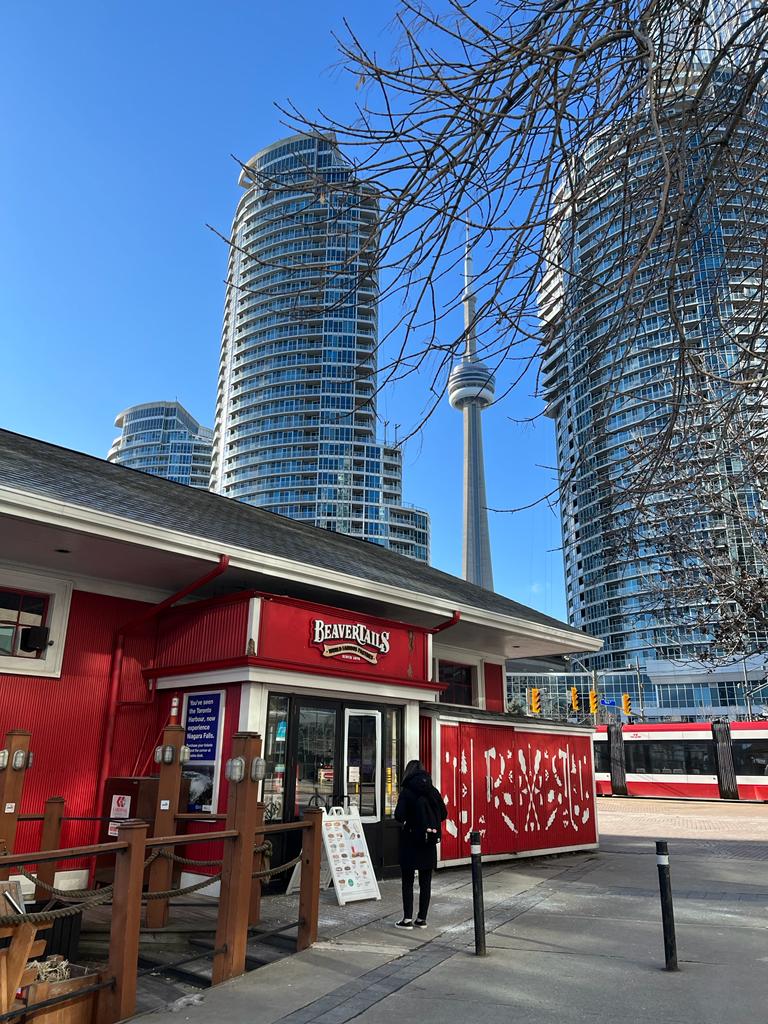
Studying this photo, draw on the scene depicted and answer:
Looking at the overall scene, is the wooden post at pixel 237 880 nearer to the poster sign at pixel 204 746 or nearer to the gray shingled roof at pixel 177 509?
the poster sign at pixel 204 746

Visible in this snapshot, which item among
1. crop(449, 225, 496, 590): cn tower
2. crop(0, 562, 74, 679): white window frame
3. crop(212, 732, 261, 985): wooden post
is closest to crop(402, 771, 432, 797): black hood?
crop(212, 732, 261, 985): wooden post

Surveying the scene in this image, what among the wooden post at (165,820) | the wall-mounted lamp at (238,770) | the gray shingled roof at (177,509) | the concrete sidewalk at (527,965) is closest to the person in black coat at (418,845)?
the concrete sidewalk at (527,965)

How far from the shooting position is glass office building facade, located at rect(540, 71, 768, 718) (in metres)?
4.51

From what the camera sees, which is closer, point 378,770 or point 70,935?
point 70,935

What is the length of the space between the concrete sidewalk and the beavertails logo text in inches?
126

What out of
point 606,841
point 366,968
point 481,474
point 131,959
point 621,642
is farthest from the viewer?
point 481,474

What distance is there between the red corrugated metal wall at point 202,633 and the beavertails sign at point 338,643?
0.35 m

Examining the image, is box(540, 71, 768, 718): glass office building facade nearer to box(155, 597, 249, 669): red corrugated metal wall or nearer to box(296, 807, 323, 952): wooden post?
box(296, 807, 323, 952): wooden post

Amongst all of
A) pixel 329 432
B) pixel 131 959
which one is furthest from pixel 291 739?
pixel 329 432

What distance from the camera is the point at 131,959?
5.17 metres

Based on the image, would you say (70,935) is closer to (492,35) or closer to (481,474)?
(492,35)

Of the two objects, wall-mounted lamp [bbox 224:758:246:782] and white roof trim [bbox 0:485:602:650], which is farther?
white roof trim [bbox 0:485:602:650]

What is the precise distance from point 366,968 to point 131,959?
2.14 meters

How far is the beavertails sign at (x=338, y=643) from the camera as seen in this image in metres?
9.77
